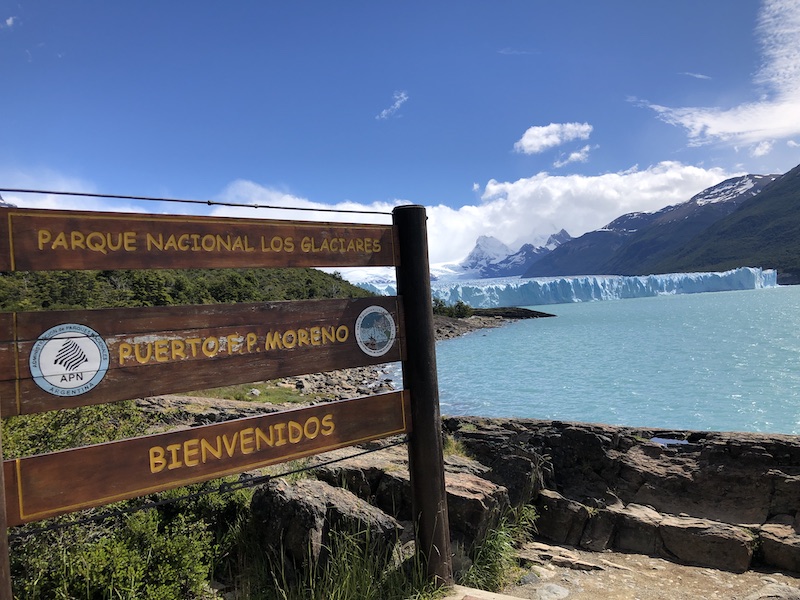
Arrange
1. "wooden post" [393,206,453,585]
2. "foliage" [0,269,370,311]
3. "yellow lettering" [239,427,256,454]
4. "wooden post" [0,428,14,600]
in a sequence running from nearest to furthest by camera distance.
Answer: "wooden post" [0,428,14,600] < "yellow lettering" [239,427,256,454] < "wooden post" [393,206,453,585] < "foliage" [0,269,370,311]

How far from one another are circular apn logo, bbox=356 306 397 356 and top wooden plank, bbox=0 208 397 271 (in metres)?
0.37

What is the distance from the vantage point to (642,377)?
30.4 m

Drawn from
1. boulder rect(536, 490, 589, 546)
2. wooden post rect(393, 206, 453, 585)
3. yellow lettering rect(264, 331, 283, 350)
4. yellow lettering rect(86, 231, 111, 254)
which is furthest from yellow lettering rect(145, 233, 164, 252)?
boulder rect(536, 490, 589, 546)

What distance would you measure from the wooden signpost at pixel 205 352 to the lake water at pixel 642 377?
18140 millimetres

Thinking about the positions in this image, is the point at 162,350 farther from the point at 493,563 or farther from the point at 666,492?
the point at 666,492

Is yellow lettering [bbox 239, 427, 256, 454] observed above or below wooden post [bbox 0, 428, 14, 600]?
above

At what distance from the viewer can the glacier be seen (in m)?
110

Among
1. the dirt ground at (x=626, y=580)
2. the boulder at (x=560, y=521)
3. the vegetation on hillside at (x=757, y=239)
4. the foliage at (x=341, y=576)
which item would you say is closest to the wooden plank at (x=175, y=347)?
the foliage at (x=341, y=576)

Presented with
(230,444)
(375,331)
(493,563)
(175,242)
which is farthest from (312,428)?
(493,563)

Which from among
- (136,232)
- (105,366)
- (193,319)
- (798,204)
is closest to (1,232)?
(136,232)

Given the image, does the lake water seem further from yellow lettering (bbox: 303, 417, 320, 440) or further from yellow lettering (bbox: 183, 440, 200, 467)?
yellow lettering (bbox: 183, 440, 200, 467)

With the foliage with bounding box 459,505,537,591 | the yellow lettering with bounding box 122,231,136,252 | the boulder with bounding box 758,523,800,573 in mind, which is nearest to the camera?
the yellow lettering with bounding box 122,231,136,252

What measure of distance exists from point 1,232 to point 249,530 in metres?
3.03

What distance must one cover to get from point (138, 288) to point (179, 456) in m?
36.8
